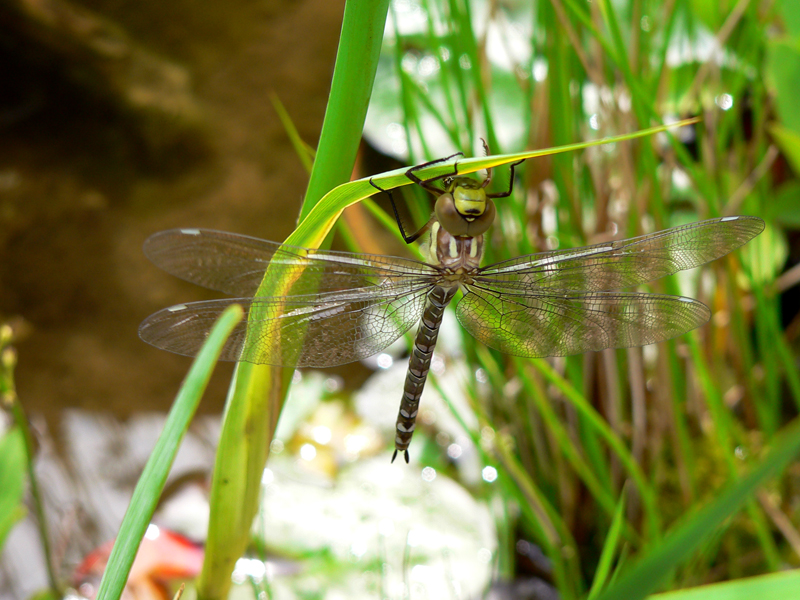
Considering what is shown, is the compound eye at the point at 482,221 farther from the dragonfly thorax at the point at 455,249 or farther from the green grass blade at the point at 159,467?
the green grass blade at the point at 159,467

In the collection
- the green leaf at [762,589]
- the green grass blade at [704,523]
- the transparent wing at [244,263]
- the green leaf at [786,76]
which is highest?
the green leaf at [786,76]

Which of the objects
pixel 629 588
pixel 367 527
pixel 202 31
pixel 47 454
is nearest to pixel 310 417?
pixel 367 527

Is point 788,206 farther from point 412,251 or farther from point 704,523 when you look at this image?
point 704,523

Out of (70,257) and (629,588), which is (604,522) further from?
(70,257)

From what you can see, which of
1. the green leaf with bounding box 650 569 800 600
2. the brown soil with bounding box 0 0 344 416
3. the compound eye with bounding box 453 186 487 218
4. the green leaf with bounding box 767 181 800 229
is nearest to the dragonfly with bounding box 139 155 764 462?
the compound eye with bounding box 453 186 487 218

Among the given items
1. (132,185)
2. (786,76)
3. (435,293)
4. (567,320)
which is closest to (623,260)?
(567,320)

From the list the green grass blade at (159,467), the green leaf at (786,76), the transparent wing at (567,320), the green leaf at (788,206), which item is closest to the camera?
the green grass blade at (159,467)

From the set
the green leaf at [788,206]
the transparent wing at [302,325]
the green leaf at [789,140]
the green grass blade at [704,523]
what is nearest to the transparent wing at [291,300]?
the transparent wing at [302,325]
